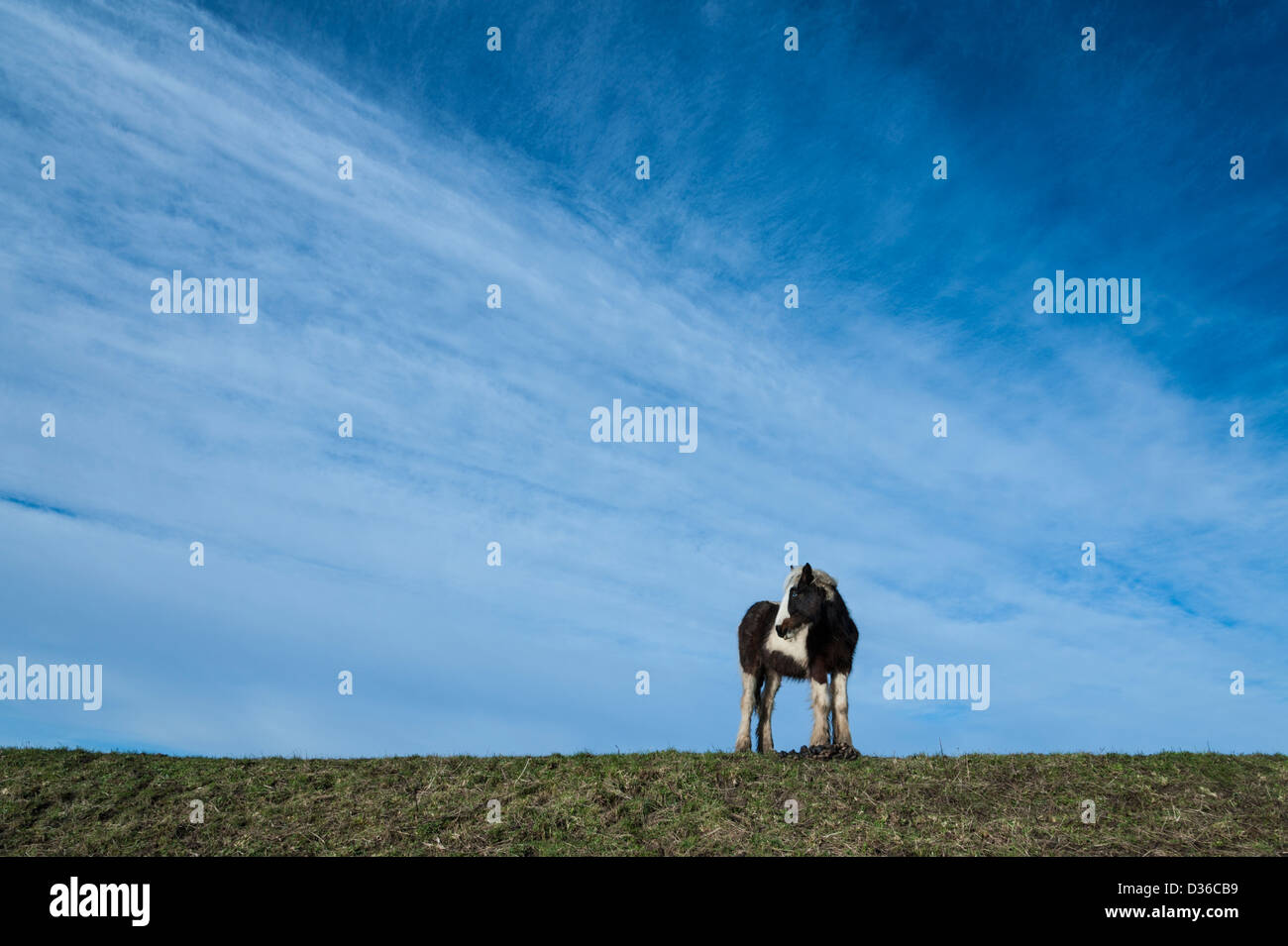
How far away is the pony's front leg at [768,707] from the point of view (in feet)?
57.5

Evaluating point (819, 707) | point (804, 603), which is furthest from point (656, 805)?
point (804, 603)

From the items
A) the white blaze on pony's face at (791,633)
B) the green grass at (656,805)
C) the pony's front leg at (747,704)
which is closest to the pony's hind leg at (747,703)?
the pony's front leg at (747,704)

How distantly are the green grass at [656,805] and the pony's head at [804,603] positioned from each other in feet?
7.88

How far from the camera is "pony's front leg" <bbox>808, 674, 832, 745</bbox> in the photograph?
16328 mm

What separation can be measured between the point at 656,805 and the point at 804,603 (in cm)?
463

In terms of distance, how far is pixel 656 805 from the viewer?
13.8 m

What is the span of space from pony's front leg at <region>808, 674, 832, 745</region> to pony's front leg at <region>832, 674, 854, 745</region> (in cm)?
15

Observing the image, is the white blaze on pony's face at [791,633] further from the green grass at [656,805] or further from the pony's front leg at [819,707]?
the green grass at [656,805]

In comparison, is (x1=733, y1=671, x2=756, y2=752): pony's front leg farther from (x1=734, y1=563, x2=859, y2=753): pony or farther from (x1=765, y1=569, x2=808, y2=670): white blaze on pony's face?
(x1=765, y1=569, x2=808, y2=670): white blaze on pony's face

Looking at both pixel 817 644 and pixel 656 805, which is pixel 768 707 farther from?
pixel 656 805

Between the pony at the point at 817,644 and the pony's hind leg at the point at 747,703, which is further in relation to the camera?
the pony's hind leg at the point at 747,703

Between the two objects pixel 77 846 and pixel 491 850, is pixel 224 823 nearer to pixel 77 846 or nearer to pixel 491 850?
pixel 77 846

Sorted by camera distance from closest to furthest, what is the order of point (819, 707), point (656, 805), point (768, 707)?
point (656, 805), point (819, 707), point (768, 707)
